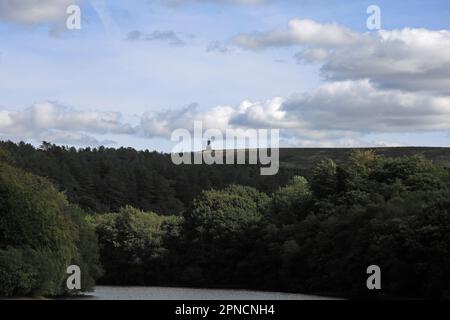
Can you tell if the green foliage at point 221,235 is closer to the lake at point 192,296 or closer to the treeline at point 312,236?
the treeline at point 312,236

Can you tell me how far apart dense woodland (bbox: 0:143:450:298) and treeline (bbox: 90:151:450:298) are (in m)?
0.16

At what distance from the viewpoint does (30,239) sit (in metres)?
81.2

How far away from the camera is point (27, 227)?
81.0 metres

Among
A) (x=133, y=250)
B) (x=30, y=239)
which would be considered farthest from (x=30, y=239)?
(x=133, y=250)

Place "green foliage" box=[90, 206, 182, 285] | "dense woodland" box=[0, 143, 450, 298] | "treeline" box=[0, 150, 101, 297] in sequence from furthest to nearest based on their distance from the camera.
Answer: "green foliage" box=[90, 206, 182, 285] < "dense woodland" box=[0, 143, 450, 298] < "treeline" box=[0, 150, 101, 297]

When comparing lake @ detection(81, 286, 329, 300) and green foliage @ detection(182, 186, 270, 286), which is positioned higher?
green foliage @ detection(182, 186, 270, 286)

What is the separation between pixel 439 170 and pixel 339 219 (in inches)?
628

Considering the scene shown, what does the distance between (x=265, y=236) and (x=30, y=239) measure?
50.6 meters

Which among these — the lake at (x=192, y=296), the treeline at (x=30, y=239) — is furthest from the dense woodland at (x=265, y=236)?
the lake at (x=192, y=296)

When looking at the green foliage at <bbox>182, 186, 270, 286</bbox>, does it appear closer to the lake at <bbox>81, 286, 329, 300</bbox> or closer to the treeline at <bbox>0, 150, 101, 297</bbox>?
the lake at <bbox>81, 286, 329, 300</bbox>

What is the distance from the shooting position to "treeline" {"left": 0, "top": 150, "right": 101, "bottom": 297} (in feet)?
253

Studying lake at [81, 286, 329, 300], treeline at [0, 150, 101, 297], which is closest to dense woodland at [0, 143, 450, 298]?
treeline at [0, 150, 101, 297]
